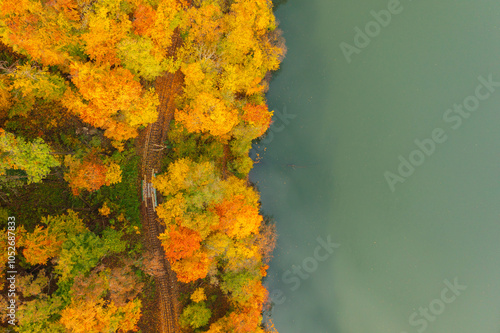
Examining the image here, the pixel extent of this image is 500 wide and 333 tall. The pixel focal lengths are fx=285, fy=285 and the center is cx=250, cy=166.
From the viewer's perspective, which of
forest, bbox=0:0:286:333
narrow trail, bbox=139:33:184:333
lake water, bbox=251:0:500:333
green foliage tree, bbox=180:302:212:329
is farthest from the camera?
lake water, bbox=251:0:500:333

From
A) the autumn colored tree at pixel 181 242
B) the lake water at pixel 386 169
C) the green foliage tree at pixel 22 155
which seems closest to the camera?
the green foliage tree at pixel 22 155

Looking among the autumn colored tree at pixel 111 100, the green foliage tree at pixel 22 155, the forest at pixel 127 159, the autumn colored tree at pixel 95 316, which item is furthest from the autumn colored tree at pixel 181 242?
the green foliage tree at pixel 22 155

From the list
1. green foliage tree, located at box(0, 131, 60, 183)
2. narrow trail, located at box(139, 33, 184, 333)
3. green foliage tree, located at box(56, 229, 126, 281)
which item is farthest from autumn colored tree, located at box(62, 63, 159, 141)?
green foliage tree, located at box(56, 229, 126, 281)

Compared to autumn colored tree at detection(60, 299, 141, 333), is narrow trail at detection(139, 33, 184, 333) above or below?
above

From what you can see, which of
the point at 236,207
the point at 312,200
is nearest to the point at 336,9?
the point at 312,200

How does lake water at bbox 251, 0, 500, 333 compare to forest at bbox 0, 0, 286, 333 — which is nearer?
forest at bbox 0, 0, 286, 333

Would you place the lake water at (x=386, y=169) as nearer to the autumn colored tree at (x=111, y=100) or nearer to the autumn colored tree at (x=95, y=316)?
the autumn colored tree at (x=111, y=100)

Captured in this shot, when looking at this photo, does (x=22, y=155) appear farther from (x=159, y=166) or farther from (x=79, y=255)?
(x=159, y=166)

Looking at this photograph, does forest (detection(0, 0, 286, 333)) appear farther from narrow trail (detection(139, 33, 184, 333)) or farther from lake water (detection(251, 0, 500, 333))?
lake water (detection(251, 0, 500, 333))

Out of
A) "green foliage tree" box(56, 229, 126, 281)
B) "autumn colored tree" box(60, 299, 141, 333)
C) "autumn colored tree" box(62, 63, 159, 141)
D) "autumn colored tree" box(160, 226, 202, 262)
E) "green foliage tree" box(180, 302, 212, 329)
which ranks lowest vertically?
"green foliage tree" box(180, 302, 212, 329)
